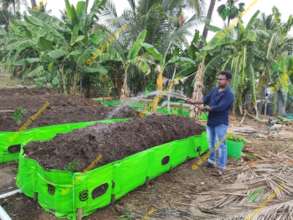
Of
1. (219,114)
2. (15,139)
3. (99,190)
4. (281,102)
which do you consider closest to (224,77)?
(219,114)

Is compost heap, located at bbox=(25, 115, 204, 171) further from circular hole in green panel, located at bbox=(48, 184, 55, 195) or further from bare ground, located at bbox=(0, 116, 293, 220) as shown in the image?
bare ground, located at bbox=(0, 116, 293, 220)

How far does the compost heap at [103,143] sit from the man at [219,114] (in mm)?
592

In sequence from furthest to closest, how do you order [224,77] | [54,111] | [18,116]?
[54,111] < [18,116] < [224,77]

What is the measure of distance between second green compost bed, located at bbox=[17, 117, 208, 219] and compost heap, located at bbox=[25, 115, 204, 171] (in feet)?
0.48

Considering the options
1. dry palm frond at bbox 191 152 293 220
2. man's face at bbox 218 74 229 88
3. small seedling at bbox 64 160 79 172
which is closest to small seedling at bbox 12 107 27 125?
small seedling at bbox 64 160 79 172

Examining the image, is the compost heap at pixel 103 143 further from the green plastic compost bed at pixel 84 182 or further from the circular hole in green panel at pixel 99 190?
the circular hole in green panel at pixel 99 190

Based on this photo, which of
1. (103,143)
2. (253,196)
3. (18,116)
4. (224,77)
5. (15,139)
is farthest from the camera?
(18,116)

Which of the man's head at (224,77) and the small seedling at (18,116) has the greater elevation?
the man's head at (224,77)

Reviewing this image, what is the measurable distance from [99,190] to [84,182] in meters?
0.27

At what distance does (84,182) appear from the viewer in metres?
2.87

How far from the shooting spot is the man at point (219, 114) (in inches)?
171

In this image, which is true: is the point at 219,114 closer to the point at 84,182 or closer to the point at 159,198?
the point at 159,198

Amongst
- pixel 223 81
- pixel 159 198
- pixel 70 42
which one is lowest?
pixel 159 198

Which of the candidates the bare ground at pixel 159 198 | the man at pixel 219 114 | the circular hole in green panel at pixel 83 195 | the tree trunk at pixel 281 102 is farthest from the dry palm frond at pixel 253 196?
the tree trunk at pixel 281 102
